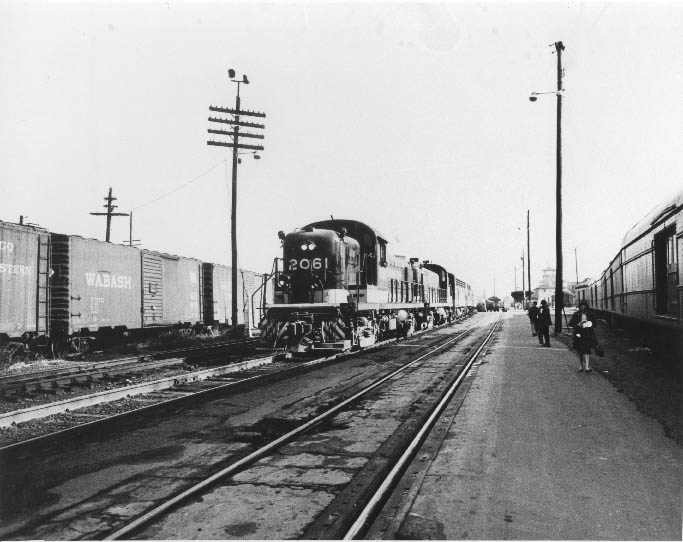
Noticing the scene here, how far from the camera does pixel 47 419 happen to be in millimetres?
7906

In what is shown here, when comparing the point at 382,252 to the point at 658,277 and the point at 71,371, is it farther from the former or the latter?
the point at 71,371

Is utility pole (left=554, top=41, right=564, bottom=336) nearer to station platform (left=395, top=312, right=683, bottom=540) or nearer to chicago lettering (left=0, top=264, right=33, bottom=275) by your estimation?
station platform (left=395, top=312, right=683, bottom=540)

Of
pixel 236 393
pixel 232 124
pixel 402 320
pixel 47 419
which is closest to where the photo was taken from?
pixel 47 419

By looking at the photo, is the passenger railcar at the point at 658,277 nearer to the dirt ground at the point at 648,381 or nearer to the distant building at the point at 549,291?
the dirt ground at the point at 648,381

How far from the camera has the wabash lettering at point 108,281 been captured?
17.0 m

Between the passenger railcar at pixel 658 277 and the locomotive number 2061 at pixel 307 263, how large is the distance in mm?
8027

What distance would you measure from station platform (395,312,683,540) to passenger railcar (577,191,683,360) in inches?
116

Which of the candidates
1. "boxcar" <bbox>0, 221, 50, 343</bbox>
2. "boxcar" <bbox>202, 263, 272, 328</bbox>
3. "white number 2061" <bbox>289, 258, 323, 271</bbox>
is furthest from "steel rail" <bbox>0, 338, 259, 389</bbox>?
"boxcar" <bbox>202, 263, 272, 328</bbox>

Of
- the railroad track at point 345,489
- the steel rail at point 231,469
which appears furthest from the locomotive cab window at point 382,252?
the railroad track at point 345,489

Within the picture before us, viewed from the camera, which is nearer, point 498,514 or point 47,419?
point 498,514

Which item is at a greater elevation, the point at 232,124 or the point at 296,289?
the point at 232,124

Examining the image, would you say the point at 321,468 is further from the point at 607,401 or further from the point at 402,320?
the point at 402,320

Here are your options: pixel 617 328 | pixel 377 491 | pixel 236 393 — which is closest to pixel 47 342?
pixel 236 393

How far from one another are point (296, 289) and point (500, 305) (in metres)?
76.4
